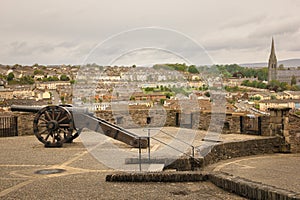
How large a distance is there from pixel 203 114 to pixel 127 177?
8995 mm

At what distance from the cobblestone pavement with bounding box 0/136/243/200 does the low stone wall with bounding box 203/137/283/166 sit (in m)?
2.72

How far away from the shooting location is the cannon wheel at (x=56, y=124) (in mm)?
12047

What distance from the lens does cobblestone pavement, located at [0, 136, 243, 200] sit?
259 inches

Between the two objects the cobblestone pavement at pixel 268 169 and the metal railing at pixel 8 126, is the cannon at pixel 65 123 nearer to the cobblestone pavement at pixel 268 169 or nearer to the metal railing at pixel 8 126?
the cobblestone pavement at pixel 268 169

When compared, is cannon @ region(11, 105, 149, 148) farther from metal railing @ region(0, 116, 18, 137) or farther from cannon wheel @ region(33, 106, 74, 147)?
metal railing @ region(0, 116, 18, 137)

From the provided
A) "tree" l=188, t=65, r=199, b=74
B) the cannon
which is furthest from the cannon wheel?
"tree" l=188, t=65, r=199, b=74

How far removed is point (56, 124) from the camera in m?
12.1

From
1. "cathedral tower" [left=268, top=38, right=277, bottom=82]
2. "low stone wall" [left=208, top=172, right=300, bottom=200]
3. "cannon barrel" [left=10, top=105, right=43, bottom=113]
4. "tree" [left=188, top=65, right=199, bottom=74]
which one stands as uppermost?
"cathedral tower" [left=268, top=38, right=277, bottom=82]

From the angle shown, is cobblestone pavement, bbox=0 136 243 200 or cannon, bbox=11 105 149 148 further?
cannon, bbox=11 105 149 148

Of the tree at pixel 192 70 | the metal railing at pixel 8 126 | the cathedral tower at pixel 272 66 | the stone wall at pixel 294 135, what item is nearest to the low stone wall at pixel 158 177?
the stone wall at pixel 294 135

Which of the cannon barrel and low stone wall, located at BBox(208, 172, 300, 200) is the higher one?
the cannon barrel

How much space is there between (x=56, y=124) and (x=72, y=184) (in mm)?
4919

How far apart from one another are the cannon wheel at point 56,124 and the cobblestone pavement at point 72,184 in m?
1.34

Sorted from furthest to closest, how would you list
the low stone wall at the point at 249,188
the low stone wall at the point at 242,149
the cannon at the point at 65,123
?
the cannon at the point at 65,123 → the low stone wall at the point at 242,149 → the low stone wall at the point at 249,188
